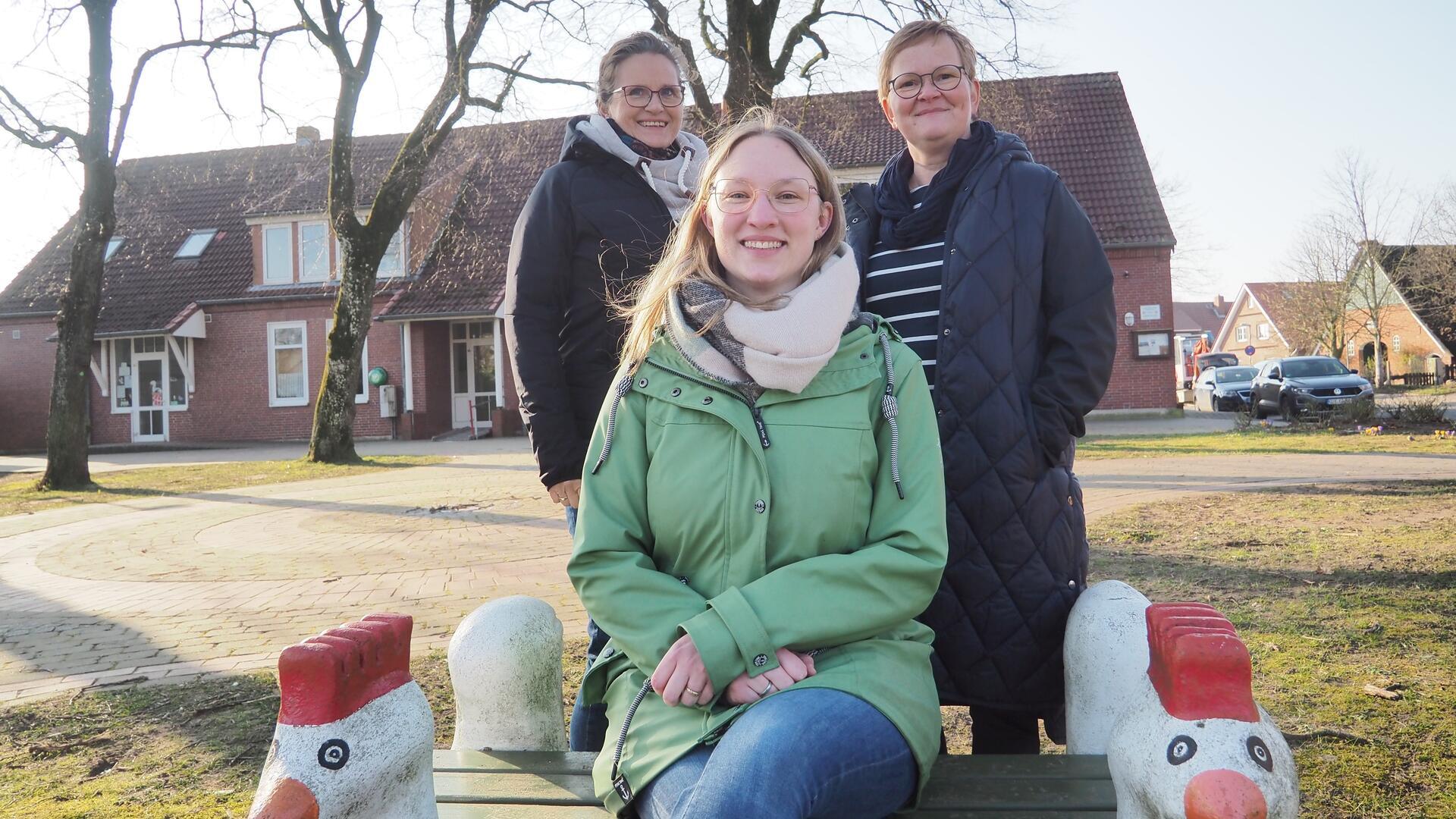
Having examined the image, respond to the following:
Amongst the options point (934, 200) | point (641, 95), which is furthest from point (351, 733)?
point (641, 95)

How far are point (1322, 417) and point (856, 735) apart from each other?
21.4 metres

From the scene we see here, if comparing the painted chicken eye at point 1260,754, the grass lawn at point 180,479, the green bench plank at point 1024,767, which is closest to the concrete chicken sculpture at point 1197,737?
the painted chicken eye at point 1260,754

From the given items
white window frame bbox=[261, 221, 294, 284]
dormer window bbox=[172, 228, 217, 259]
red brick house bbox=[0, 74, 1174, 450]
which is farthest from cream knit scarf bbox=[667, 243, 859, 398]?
dormer window bbox=[172, 228, 217, 259]

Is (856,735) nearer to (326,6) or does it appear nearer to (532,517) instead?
(532,517)

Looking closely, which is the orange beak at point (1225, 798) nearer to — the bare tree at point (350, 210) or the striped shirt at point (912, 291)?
the striped shirt at point (912, 291)

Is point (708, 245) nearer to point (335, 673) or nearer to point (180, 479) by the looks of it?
point (335, 673)

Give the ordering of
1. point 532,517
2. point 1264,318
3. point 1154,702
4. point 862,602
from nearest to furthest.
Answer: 1. point 1154,702
2. point 862,602
3. point 532,517
4. point 1264,318

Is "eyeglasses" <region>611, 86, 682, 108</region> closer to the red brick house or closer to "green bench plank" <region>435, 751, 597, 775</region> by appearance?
"green bench plank" <region>435, 751, 597, 775</region>

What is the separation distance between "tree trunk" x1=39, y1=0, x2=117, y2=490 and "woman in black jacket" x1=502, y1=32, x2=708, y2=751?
1434 centimetres

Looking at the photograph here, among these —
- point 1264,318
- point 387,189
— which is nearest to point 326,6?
point 387,189

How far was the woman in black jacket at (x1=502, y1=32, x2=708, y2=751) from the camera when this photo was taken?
3.17m

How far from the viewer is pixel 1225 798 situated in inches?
66.1

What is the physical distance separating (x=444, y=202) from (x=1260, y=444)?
19497 mm

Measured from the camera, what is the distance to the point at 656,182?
3.24m
